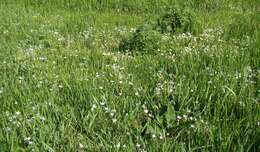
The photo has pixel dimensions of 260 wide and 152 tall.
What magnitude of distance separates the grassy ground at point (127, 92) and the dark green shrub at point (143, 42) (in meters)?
0.19

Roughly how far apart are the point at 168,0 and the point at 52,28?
308 cm

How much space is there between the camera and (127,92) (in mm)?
4719

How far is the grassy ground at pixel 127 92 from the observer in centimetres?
387

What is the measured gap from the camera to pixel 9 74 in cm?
554

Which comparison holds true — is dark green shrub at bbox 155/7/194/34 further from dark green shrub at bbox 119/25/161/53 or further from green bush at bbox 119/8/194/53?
dark green shrub at bbox 119/25/161/53

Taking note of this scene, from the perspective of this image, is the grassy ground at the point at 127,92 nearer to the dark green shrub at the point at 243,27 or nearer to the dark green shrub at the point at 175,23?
the dark green shrub at the point at 243,27

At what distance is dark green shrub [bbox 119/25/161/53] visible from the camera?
6.29 m

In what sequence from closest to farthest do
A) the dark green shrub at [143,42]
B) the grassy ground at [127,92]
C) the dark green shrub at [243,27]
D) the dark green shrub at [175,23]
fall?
the grassy ground at [127,92]
the dark green shrub at [143,42]
the dark green shrub at [243,27]
the dark green shrub at [175,23]

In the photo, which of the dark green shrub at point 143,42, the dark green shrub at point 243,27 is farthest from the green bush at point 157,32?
the dark green shrub at point 243,27

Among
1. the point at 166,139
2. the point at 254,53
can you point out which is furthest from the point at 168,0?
the point at 166,139

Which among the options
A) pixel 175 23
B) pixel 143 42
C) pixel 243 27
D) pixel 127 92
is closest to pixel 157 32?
pixel 143 42

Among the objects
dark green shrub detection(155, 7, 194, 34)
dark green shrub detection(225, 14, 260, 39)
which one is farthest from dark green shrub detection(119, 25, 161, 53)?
dark green shrub detection(225, 14, 260, 39)

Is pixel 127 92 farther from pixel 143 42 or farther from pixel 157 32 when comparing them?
pixel 157 32

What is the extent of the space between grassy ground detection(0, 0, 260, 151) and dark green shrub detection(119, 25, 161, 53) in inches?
→ 7.3
